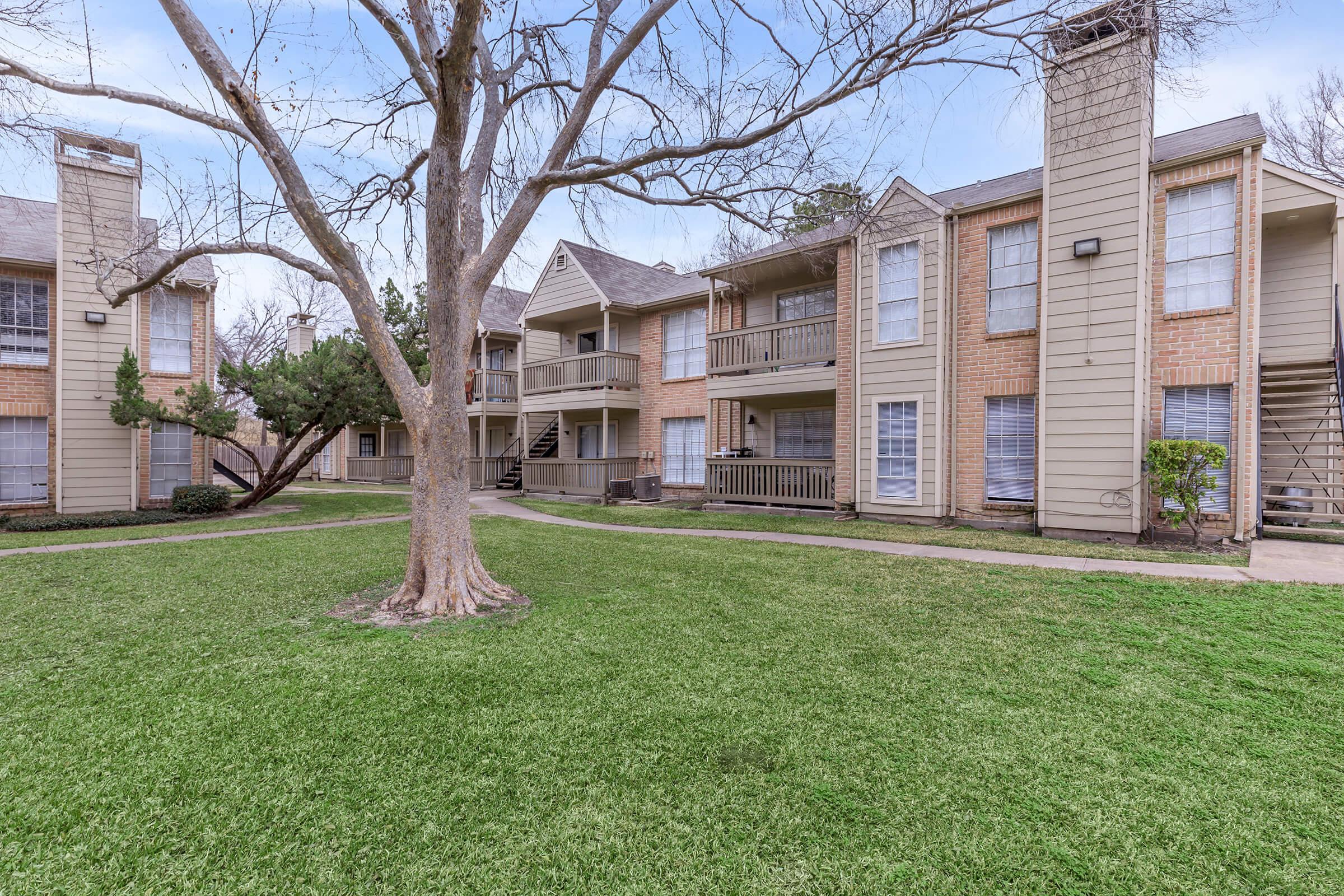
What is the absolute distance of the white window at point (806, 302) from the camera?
46.7 feet

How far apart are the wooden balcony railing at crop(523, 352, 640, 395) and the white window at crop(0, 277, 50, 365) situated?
11.2 m

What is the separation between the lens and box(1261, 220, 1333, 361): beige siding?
30.1ft

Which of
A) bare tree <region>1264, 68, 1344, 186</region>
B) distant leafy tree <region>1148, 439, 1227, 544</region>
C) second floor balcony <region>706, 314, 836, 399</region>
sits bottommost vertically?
distant leafy tree <region>1148, 439, 1227, 544</region>

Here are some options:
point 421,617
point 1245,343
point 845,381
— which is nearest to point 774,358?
point 845,381

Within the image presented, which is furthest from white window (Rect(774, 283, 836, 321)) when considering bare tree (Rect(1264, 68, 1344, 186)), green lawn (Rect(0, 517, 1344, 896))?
bare tree (Rect(1264, 68, 1344, 186))

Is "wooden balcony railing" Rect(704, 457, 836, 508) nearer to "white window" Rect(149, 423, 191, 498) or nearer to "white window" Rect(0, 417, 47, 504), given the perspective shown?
"white window" Rect(149, 423, 191, 498)

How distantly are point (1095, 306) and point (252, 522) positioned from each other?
1615 centimetres

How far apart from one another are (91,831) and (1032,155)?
1192 cm

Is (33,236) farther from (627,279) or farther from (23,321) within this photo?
(627,279)

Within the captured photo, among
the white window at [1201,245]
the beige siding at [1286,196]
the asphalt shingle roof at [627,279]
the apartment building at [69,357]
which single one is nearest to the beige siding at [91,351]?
the apartment building at [69,357]

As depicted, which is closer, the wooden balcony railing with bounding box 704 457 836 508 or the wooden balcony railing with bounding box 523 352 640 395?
the wooden balcony railing with bounding box 704 457 836 508

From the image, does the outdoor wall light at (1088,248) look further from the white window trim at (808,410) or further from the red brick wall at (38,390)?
the red brick wall at (38,390)

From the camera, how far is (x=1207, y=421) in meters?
9.00

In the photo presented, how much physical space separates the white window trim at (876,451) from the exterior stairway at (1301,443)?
15.7ft
